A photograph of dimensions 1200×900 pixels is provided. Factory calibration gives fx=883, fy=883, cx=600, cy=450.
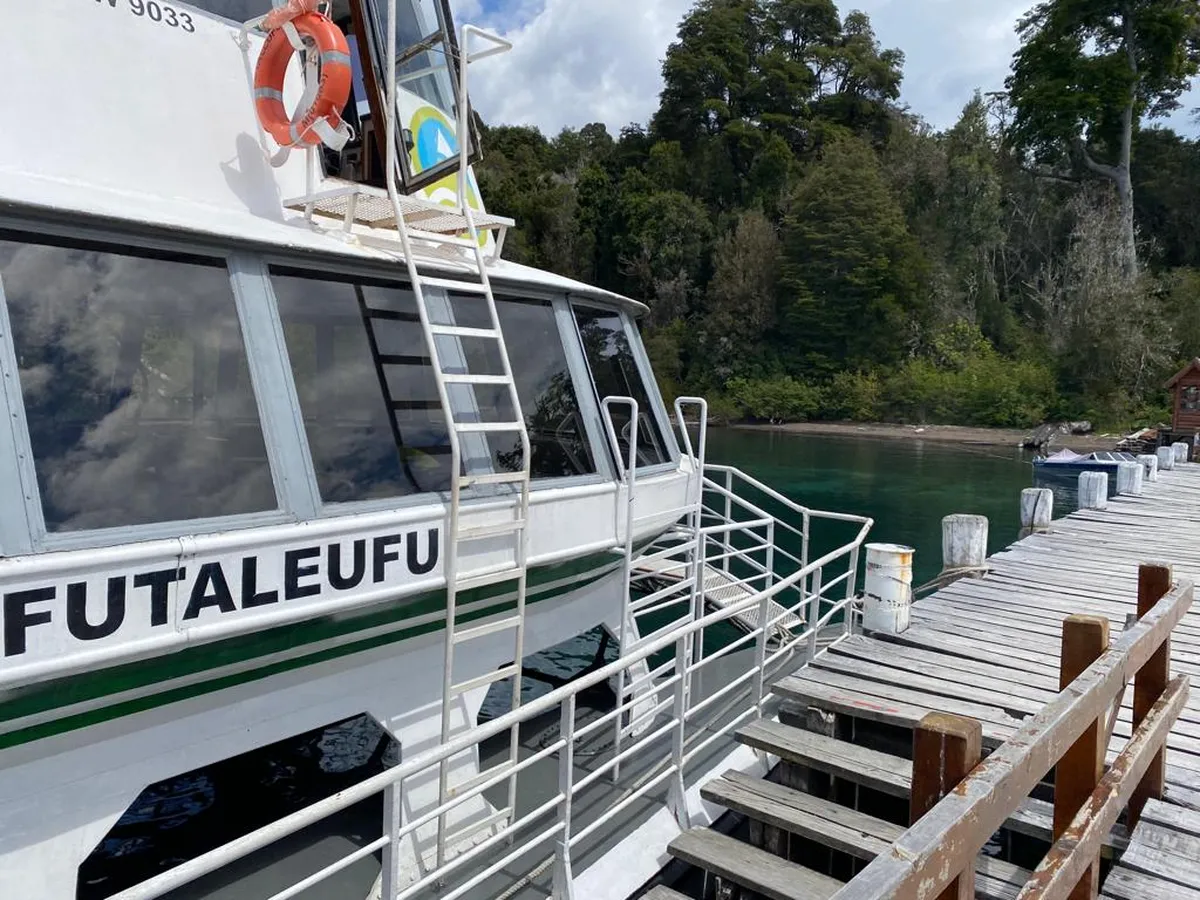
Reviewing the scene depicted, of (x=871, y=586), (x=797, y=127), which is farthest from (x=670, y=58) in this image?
(x=871, y=586)

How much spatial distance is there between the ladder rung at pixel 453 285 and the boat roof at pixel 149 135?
0.25 meters

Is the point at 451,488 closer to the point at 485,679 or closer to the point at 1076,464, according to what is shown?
the point at 485,679

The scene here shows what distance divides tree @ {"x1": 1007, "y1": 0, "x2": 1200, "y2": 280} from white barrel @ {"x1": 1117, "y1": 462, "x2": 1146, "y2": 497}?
38.9 m

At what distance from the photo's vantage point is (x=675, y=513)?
19.5ft

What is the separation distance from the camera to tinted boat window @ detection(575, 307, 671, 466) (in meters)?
5.61

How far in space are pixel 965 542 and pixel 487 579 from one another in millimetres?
6342

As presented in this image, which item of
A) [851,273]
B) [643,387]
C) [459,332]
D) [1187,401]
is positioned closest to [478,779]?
[459,332]

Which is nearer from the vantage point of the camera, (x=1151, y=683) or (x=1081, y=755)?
(x=1081, y=755)

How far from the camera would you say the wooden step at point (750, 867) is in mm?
3918

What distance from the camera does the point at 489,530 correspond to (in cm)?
426

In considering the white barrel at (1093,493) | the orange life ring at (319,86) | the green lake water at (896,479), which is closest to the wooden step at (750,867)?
the orange life ring at (319,86)

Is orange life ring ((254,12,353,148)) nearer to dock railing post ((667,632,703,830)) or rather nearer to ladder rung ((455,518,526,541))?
ladder rung ((455,518,526,541))

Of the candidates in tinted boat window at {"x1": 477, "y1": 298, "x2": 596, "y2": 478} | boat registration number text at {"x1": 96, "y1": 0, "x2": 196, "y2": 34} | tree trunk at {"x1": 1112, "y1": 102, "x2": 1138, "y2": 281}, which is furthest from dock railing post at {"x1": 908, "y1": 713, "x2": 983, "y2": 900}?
tree trunk at {"x1": 1112, "y1": 102, "x2": 1138, "y2": 281}

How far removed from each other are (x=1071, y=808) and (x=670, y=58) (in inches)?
2694
